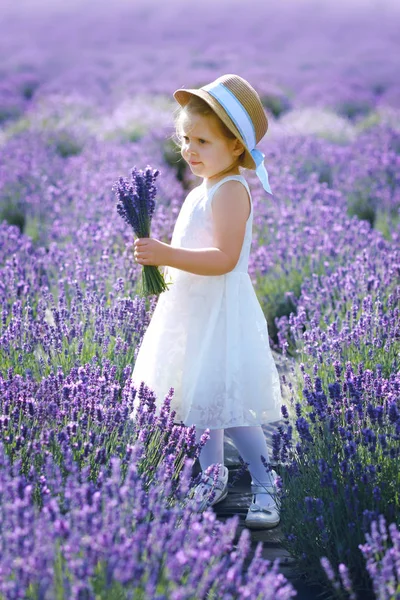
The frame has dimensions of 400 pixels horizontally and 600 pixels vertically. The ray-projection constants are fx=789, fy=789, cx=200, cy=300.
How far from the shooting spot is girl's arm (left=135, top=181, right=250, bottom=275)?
2598mm

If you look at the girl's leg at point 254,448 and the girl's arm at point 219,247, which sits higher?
the girl's arm at point 219,247

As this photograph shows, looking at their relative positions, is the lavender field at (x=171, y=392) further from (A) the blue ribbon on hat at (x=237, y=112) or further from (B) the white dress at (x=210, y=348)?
(A) the blue ribbon on hat at (x=237, y=112)

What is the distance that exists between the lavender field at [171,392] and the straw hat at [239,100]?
2.79ft

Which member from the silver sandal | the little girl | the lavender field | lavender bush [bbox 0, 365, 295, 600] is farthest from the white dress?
lavender bush [bbox 0, 365, 295, 600]

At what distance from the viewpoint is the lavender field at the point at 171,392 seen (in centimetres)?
164

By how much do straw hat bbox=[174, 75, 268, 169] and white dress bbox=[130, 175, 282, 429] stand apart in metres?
0.17

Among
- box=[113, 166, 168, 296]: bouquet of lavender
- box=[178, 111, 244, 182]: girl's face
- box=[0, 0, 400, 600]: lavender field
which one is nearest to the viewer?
box=[0, 0, 400, 600]: lavender field

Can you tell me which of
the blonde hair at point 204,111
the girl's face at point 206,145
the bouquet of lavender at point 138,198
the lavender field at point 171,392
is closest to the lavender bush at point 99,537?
the lavender field at point 171,392

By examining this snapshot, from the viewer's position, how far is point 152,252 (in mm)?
2592

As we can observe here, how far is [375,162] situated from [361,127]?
4.24 meters

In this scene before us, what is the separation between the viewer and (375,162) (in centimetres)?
753

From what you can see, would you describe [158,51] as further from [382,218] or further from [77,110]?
[382,218]

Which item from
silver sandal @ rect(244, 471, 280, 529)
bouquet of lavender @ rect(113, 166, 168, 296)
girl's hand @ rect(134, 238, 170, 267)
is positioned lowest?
silver sandal @ rect(244, 471, 280, 529)

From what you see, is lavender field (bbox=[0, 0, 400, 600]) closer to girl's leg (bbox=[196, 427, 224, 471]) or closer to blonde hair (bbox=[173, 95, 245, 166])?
girl's leg (bbox=[196, 427, 224, 471])
